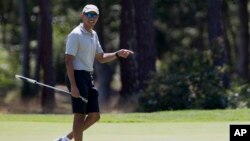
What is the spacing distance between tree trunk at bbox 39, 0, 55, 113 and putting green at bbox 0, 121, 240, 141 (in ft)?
43.3

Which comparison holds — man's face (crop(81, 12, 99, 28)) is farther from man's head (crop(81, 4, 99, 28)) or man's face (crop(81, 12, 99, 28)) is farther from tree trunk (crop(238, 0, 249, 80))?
tree trunk (crop(238, 0, 249, 80))

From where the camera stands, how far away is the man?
33.0 ft

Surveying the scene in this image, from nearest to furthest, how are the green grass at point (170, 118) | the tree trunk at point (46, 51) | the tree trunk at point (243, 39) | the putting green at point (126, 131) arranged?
1. the putting green at point (126, 131)
2. the green grass at point (170, 118)
3. the tree trunk at point (46, 51)
4. the tree trunk at point (243, 39)

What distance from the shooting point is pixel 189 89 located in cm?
2159

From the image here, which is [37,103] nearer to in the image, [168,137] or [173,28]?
[168,137]

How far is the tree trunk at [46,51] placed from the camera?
88.7ft

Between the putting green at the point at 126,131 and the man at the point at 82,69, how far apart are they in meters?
1.08

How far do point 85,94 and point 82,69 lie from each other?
1.02 ft

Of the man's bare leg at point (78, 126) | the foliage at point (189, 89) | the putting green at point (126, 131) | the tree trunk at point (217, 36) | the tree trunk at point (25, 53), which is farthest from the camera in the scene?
the tree trunk at point (25, 53)

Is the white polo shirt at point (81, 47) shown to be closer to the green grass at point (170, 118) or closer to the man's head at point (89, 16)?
the man's head at point (89, 16)

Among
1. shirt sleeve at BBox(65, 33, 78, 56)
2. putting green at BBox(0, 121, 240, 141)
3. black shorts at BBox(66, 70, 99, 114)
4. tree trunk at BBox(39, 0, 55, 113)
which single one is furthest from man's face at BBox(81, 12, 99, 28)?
tree trunk at BBox(39, 0, 55, 113)

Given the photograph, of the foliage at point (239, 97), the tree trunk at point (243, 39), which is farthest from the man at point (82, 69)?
the tree trunk at point (243, 39)

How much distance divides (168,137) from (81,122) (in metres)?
1.64

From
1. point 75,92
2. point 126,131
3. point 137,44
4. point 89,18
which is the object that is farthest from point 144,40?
point 75,92
